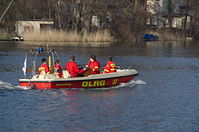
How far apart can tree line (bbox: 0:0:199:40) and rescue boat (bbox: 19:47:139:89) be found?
41918mm

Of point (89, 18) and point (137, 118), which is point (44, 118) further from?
point (89, 18)

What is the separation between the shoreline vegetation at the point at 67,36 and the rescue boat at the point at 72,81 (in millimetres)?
34682

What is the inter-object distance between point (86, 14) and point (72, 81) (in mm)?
45095

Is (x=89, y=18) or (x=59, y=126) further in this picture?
(x=89, y=18)

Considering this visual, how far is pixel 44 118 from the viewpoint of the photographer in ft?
54.9

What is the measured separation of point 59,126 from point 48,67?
666 centimetres

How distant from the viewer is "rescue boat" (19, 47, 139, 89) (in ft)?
70.3

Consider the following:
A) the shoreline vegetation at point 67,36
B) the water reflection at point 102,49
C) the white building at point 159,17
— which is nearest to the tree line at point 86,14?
the shoreline vegetation at point 67,36

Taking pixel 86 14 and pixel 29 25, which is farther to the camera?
pixel 29 25

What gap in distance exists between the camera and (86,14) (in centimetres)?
6625

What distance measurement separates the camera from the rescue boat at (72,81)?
2144cm

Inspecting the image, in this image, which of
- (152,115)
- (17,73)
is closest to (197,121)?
(152,115)

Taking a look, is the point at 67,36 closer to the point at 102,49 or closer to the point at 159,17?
the point at 102,49

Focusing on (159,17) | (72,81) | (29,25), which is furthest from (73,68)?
(159,17)
